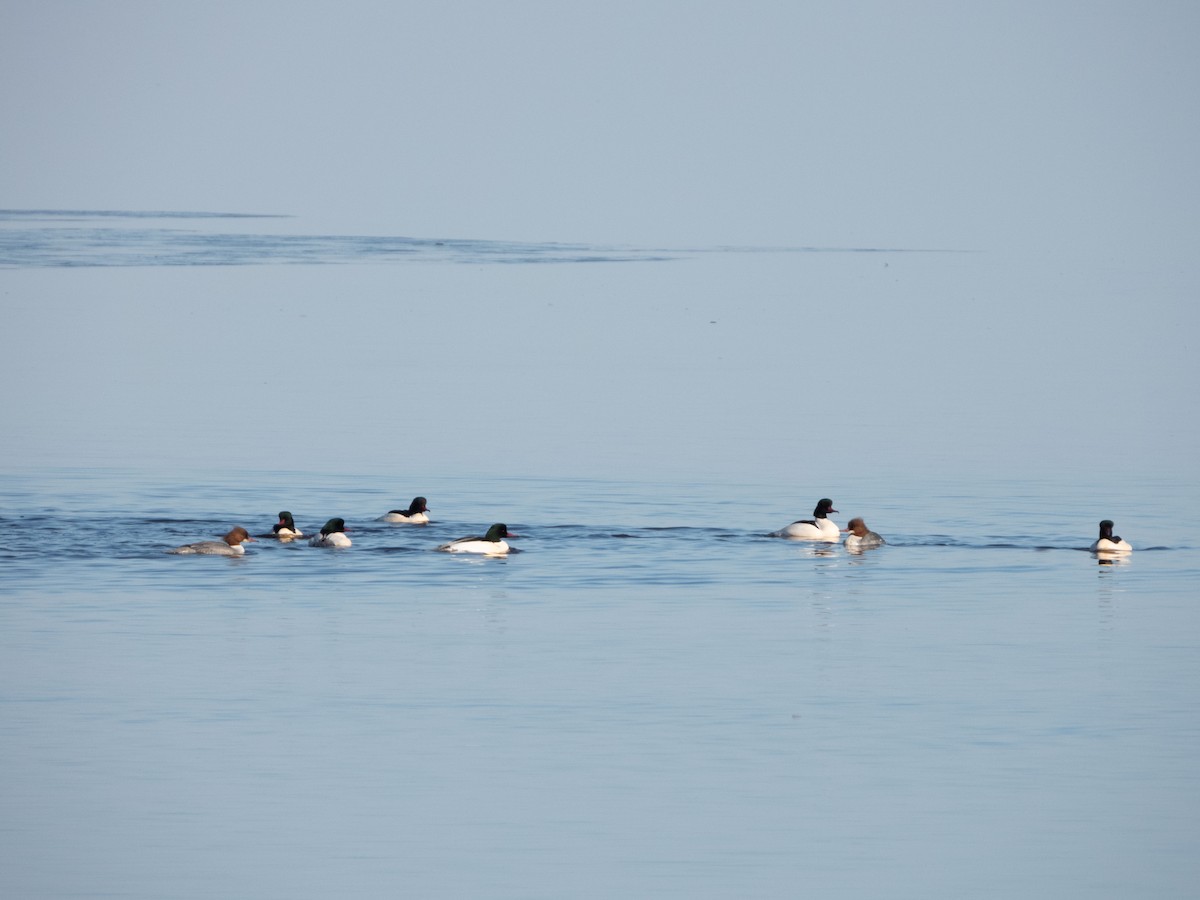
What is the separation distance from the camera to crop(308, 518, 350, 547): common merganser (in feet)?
71.3

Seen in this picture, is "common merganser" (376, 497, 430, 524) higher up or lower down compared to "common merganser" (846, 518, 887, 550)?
higher up

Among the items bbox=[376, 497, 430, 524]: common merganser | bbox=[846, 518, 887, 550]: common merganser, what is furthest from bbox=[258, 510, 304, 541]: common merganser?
bbox=[846, 518, 887, 550]: common merganser

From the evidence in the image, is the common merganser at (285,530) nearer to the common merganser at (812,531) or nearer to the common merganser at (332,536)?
the common merganser at (332,536)

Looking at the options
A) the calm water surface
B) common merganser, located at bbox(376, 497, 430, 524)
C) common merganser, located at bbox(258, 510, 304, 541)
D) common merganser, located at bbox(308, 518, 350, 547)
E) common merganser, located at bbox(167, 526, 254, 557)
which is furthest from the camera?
common merganser, located at bbox(376, 497, 430, 524)

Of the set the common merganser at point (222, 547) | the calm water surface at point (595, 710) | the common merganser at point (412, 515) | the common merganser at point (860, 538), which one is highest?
the common merganser at point (412, 515)

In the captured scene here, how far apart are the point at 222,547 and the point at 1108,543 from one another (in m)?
8.60

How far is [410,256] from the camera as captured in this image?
7338 cm

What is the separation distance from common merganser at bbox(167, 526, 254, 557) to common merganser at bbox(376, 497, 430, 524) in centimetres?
190

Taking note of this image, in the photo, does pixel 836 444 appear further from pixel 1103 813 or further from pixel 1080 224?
pixel 1080 224

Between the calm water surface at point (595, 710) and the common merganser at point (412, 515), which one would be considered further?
the common merganser at point (412, 515)

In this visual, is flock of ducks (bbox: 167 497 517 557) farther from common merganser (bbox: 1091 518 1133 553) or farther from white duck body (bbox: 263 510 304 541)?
common merganser (bbox: 1091 518 1133 553)

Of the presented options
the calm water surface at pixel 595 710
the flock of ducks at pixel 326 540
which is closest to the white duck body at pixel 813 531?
the calm water surface at pixel 595 710

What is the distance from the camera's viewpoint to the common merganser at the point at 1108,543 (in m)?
21.6

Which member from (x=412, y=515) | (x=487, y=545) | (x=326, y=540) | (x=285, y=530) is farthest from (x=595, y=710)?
(x=412, y=515)
